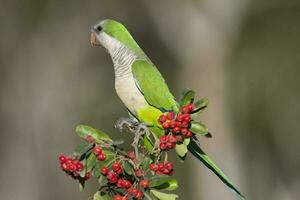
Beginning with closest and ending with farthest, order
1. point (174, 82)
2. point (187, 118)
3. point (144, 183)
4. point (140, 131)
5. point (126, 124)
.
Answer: point (144, 183)
point (187, 118)
point (140, 131)
point (126, 124)
point (174, 82)

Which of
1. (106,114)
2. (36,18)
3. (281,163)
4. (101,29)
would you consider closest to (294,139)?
(281,163)

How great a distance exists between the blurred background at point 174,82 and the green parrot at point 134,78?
24.7ft

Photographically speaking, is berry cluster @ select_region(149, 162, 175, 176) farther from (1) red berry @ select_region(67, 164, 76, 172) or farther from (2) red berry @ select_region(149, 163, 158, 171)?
(1) red berry @ select_region(67, 164, 76, 172)

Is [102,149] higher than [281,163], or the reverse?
[102,149]

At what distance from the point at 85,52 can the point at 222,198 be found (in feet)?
15.5

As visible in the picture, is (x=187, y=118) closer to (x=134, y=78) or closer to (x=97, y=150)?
(x=97, y=150)

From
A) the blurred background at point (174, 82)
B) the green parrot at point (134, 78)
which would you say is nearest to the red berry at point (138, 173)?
the green parrot at point (134, 78)

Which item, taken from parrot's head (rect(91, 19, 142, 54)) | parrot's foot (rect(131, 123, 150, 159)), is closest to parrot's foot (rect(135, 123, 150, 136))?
parrot's foot (rect(131, 123, 150, 159))

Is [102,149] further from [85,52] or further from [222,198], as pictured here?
[85,52]

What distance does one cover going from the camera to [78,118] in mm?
16734

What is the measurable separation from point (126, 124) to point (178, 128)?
2.08 ft

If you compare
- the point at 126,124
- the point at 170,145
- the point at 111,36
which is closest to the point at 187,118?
the point at 170,145

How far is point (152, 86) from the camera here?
4.41m

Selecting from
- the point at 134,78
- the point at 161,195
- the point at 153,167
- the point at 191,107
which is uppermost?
the point at 134,78
